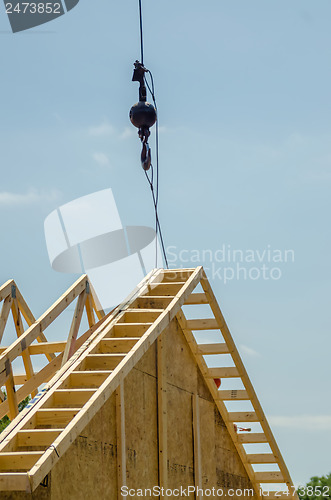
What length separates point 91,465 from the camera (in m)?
11.0

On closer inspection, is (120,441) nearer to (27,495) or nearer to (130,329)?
(130,329)

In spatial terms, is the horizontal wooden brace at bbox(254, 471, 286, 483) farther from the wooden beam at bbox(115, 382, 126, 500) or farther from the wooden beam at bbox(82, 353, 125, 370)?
the wooden beam at bbox(82, 353, 125, 370)

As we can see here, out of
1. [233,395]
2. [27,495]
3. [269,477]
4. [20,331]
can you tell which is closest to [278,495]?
[269,477]

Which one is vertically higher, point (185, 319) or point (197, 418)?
point (185, 319)

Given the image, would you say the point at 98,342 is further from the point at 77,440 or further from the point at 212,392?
the point at 212,392

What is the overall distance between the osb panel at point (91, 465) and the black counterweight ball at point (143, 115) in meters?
4.22

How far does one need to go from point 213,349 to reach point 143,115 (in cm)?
501

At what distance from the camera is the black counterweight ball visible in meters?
12.4

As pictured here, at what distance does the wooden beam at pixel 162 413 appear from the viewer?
13125 mm

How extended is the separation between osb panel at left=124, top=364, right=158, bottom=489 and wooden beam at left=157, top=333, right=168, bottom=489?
81 mm

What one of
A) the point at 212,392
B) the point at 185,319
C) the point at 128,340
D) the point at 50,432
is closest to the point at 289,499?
the point at 212,392

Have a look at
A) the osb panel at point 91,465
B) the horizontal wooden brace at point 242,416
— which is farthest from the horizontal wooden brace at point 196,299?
the horizontal wooden brace at point 242,416

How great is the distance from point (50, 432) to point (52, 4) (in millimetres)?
6345

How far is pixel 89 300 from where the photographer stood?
15.2m
